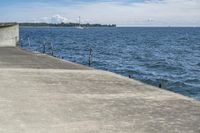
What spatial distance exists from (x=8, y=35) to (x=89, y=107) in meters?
29.5

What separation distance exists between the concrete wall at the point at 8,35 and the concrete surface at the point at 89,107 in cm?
2285

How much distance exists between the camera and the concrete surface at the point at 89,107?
8.57 metres

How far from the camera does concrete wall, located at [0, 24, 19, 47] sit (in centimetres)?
3756

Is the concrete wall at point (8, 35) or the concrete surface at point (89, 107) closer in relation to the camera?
the concrete surface at point (89, 107)

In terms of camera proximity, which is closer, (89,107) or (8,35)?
(89,107)

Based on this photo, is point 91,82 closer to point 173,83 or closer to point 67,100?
point 67,100

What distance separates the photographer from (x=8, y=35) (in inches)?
1523

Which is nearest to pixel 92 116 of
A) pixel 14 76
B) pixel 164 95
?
pixel 164 95

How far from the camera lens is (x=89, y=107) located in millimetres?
10336

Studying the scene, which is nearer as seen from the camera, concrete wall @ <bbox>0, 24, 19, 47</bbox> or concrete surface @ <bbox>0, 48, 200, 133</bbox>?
concrete surface @ <bbox>0, 48, 200, 133</bbox>

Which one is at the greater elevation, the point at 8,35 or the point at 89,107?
the point at 8,35

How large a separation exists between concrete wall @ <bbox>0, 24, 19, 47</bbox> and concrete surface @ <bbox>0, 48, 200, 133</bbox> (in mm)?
22852

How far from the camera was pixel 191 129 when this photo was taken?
8.64m

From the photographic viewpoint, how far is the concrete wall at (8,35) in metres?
37.6
